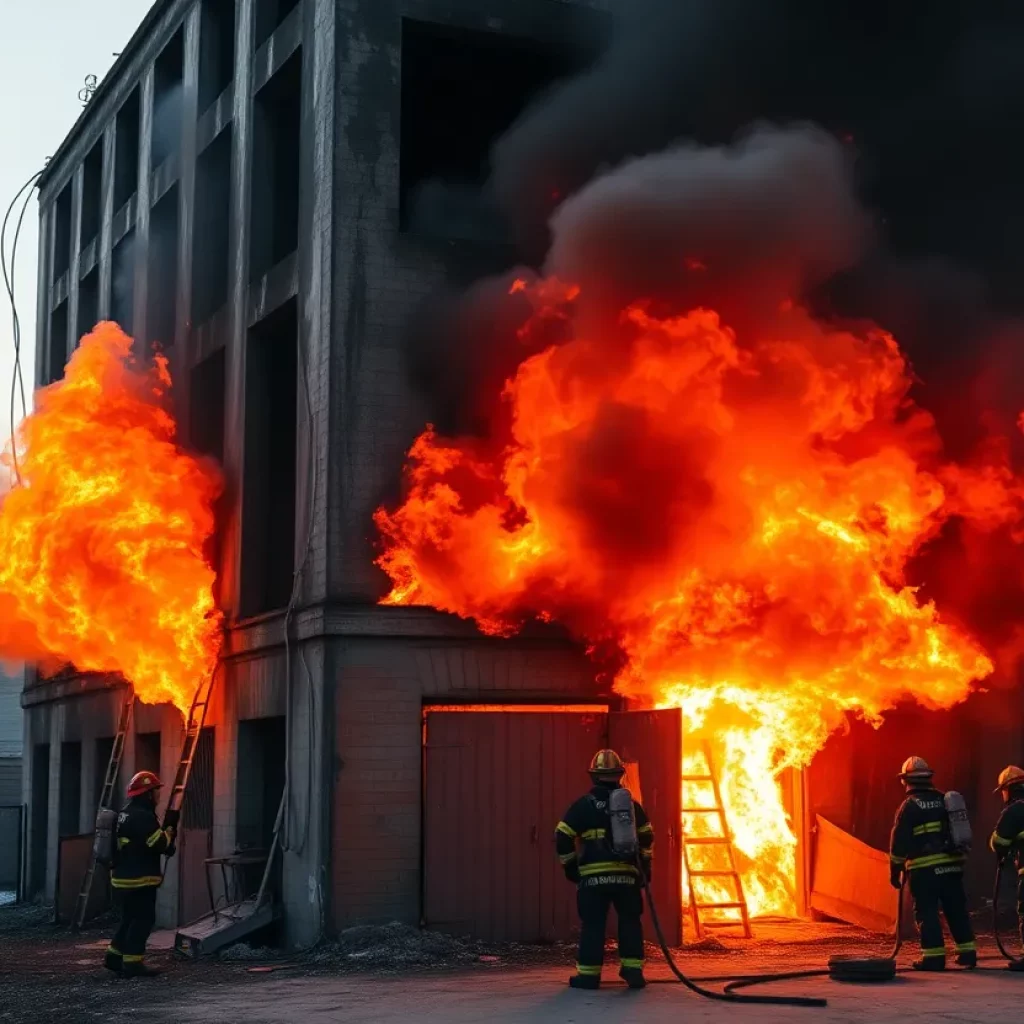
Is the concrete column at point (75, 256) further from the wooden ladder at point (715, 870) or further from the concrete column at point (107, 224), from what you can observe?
the wooden ladder at point (715, 870)

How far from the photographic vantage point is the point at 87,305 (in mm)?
27203

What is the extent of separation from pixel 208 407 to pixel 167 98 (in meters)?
5.91

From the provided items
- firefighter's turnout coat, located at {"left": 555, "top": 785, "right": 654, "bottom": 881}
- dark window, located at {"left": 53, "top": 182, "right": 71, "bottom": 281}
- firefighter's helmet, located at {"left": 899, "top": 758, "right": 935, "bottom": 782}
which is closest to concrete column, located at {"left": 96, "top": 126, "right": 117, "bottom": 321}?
dark window, located at {"left": 53, "top": 182, "right": 71, "bottom": 281}

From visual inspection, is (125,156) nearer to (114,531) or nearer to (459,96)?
(459,96)

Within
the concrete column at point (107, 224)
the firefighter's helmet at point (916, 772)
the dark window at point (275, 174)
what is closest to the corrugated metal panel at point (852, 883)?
the firefighter's helmet at point (916, 772)

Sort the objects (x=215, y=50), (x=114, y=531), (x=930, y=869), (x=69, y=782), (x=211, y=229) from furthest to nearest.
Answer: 1. (x=69, y=782)
2. (x=215, y=50)
3. (x=211, y=229)
4. (x=114, y=531)
5. (x=930, y=869)

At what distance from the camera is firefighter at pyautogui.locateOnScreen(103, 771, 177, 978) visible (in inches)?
536

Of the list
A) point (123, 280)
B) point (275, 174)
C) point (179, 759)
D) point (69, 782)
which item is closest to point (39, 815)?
point (69, 782)

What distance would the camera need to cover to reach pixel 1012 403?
1609 centimetres

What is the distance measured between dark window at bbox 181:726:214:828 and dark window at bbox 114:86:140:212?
10.4m

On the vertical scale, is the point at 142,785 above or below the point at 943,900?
above

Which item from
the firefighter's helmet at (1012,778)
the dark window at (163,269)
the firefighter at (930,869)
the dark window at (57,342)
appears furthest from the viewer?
the dark window at (57,342)

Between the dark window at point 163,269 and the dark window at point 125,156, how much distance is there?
8.89 feet

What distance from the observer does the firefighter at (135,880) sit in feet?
44.7
